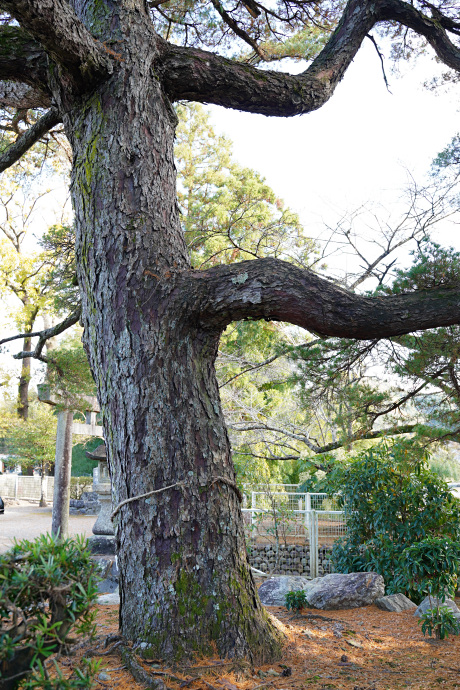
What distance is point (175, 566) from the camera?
7.79 feet

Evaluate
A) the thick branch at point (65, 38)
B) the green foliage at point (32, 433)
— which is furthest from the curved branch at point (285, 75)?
the green foliage at point (32, 433)

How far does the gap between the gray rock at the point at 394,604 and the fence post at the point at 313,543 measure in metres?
4.26

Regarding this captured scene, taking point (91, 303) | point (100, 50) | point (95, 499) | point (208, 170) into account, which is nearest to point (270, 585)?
point (91, 303)

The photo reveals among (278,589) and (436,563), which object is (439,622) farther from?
(278,589)

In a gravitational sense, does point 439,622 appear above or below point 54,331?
below

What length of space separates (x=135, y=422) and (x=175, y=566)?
69 centimetres

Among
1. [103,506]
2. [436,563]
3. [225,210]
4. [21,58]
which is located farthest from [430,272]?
[225,210]

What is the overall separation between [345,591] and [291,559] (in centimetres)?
466

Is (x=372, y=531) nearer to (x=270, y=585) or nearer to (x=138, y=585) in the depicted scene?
(x=270, y=585)

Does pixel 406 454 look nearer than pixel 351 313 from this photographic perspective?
No

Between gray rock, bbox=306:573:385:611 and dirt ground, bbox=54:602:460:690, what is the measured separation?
557 millimetres

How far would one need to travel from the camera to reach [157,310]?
8.80ft

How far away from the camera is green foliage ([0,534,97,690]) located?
1461 millimetres

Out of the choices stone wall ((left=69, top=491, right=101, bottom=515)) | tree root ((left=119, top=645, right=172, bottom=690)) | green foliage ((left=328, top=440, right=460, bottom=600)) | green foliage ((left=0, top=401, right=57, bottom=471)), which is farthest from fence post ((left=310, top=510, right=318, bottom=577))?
green foliage ((left=0, top=401, right=57, bottom=471))
